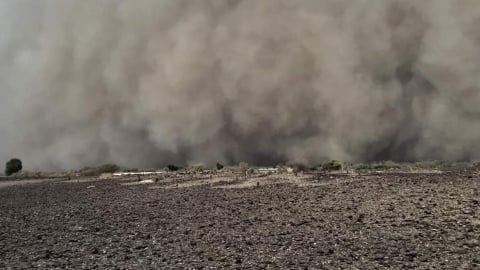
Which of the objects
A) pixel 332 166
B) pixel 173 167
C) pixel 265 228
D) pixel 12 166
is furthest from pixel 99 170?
pixel 265 228

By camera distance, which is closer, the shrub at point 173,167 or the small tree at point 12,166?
the shrub at point 173,167

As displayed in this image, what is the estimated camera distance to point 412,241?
8.12m

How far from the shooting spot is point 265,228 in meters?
10.1

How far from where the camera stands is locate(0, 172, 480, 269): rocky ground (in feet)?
24.8

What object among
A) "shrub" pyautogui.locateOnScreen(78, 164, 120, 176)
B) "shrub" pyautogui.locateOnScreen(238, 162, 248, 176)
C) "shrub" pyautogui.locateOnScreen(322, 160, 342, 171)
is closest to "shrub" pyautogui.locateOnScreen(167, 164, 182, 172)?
"shrub" pyautogui.locateOnScreen(78, 164, 120, 176)

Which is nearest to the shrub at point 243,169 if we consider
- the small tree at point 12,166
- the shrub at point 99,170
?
the shrub at point 99,170

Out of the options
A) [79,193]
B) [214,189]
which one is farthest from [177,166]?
[214,189]

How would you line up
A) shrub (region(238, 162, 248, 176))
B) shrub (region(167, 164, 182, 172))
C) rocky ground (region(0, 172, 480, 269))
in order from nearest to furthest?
rocky ground (region(0, 172, 480, 269))
shrub (region(238, 162, 248, 176))
shrub (region(167, 164, 182, 172))

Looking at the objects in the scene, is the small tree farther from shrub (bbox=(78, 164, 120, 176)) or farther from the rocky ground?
the rocky ground

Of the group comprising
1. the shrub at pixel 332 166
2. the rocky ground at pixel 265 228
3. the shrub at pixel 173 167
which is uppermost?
the shrub at pixel 173 167

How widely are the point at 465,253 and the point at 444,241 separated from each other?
778mm

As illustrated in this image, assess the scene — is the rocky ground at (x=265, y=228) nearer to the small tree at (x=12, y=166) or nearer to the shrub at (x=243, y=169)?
the shrub at (x=243, y=169)

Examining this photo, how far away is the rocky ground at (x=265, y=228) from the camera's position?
7.56 m

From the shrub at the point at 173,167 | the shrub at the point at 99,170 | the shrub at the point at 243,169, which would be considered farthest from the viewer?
the shrub at the point at 99,170
